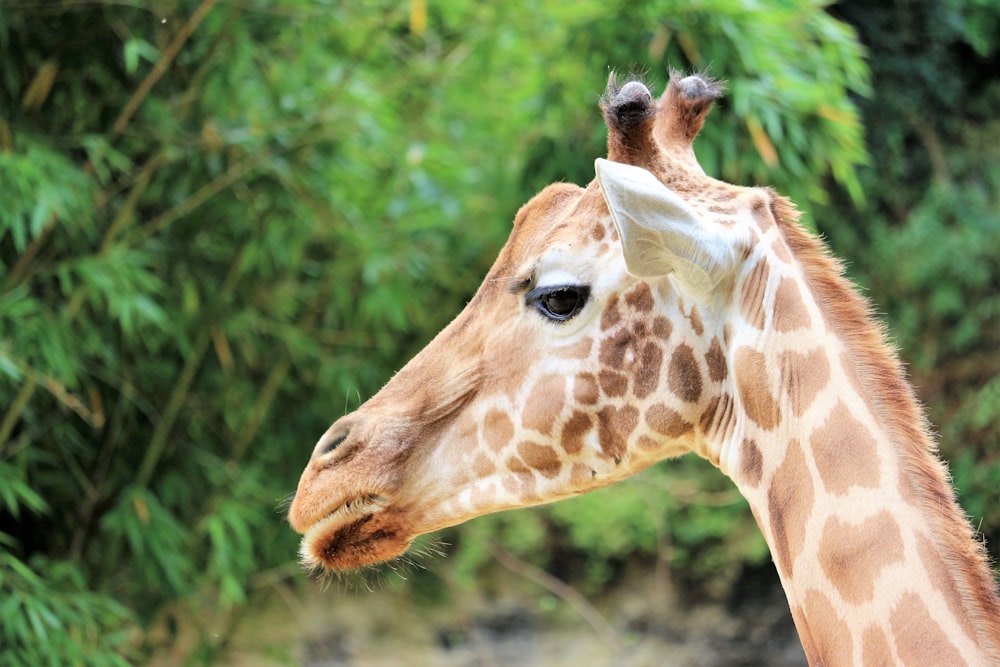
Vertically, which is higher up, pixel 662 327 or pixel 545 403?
pixel 662 327

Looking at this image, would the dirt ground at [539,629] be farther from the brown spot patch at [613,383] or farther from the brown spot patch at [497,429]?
the brown spot patch at [613,383]

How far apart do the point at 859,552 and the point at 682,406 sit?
14.1 inches

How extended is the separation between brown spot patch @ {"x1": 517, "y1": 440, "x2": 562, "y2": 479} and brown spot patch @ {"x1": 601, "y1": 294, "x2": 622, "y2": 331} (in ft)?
0.77

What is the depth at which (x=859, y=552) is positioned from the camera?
1.57 metres

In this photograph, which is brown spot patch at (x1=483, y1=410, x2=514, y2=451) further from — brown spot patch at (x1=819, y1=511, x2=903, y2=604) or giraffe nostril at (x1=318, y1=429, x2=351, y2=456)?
brown spot patch at (x1=819, y1=511, x2=903, y2=604)

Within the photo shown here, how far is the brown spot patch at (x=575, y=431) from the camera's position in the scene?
1.88 metres

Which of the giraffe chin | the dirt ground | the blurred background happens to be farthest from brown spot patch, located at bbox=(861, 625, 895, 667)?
the dirt ground

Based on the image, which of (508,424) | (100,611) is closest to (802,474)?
(508,424)

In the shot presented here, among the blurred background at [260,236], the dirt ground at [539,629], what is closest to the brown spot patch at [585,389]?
the blurred background at [260,236]

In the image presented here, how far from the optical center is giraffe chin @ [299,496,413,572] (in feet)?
6.38

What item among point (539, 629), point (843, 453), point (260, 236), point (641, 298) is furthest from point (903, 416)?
point (539, 629)

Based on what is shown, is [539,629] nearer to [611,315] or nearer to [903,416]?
[611,315]

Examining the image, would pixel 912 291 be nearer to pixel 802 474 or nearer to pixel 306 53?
pixel 306 53

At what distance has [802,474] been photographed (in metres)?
1.66
